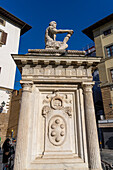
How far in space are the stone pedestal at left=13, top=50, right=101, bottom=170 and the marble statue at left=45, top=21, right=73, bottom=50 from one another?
0.67 meters

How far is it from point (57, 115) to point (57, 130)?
0.67 meters

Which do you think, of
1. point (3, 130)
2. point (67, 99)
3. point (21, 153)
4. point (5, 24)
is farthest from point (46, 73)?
point (5, 24)

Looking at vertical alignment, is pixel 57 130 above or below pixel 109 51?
below

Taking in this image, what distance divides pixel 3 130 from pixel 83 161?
698 inches

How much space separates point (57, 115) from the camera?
19.2 feet

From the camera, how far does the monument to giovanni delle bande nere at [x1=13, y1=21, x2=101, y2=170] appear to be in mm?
5086

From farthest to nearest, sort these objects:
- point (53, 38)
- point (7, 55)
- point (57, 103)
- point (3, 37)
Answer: point (7, 55), point (3, 37), point (53, 38), point (57, 103)

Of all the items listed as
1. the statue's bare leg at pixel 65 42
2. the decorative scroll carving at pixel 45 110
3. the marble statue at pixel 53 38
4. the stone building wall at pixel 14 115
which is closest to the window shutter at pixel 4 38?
the stone building wall at pixel 14 115

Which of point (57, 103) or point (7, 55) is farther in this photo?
point (7, 55)

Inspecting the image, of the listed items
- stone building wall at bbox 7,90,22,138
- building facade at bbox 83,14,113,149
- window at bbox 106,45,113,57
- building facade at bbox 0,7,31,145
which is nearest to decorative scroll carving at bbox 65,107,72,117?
building facade at bbox 83,14,113,149

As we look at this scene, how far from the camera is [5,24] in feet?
74.7

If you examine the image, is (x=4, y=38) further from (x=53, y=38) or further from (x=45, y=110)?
(x=45, y=110)

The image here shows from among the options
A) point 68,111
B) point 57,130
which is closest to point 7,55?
point 68,111

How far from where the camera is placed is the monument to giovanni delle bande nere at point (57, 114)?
509 centimetres
